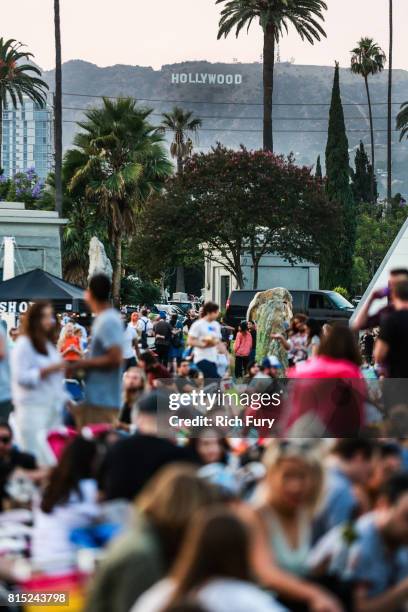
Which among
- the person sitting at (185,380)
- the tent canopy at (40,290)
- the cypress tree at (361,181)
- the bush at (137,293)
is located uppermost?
the cypress tree at (361,181)

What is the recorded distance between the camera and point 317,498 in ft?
22.2

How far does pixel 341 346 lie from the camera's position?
9.66 m

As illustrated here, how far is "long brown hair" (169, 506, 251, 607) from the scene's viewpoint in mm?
4910

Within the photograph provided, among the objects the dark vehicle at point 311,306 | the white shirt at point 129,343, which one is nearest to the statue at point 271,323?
the white shirt at point 129,343

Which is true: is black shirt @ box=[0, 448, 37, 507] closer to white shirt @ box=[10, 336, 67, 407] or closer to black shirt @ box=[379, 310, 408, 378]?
white shirt @ box=[10, 336, 67, 407]

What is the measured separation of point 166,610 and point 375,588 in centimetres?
217

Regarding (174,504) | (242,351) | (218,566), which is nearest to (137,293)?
(242,351)

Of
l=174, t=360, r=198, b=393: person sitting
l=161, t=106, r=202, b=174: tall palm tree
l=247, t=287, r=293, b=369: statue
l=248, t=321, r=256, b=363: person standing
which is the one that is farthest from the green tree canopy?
l=161, t=106, r=202, b=174: tall palm tree

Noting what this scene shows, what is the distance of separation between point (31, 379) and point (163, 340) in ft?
61.3

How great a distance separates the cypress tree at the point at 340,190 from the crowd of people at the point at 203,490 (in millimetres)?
59232

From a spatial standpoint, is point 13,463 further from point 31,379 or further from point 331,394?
point 331,394

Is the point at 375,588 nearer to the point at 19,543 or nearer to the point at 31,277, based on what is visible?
the point at 19,543

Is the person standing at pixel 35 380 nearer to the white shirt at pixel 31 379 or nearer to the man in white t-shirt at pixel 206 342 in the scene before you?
the white shirt at pixel 31 379

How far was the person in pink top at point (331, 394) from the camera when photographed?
373 inches
